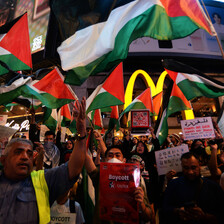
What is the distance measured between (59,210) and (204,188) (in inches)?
72.7

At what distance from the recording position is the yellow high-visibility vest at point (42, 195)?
4.63 ft

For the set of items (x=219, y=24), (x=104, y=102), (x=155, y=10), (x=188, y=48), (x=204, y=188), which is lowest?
(x=204, y=188)

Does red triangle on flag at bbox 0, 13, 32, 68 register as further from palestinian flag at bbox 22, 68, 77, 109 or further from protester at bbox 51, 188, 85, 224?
protester at bbox 51, 188, 85, 224

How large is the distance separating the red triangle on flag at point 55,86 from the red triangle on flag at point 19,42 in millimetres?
608

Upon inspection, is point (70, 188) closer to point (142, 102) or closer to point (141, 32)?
point (141, 32)

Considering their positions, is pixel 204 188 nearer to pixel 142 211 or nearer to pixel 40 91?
pixel 142 211

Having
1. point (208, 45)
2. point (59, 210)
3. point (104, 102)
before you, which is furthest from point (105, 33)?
point (208, 45)

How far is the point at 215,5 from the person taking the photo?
18750 mm

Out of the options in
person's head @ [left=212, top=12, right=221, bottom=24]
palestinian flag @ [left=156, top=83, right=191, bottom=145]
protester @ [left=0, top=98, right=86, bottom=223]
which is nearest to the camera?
protester @ [left=0, top=98, right=86, bottom=223]

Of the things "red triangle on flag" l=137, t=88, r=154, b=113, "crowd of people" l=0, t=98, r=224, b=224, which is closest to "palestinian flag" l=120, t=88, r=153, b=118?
"red triangle on flag" l=137, t=88, r=154, b=113

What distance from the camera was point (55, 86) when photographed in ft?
15.3

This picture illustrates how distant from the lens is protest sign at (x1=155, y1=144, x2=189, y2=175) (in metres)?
3.04

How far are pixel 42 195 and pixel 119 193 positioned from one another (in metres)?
0.75

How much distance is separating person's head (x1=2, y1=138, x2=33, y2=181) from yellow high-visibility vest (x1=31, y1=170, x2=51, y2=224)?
10 cm
